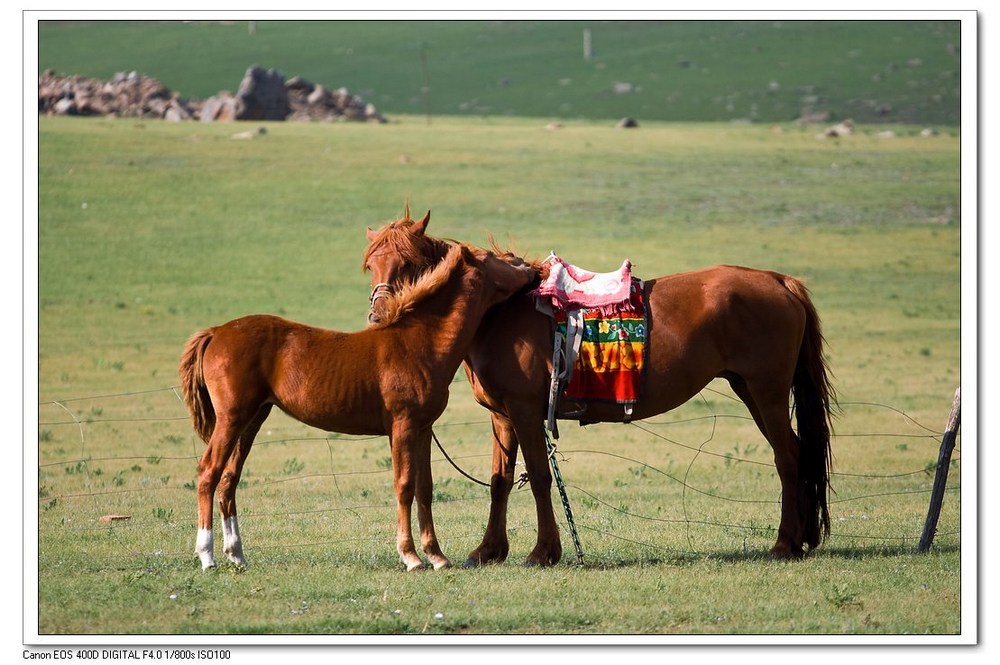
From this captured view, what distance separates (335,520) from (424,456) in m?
2.62

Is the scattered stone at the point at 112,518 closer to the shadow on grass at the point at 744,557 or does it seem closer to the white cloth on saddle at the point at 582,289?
the shadow on grass at the point at 744,557

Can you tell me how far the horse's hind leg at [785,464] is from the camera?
917 cm

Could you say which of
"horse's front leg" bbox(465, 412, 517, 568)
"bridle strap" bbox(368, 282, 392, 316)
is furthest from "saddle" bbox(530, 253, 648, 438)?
"bridle strap" bbox(368, 282, 392, 316)

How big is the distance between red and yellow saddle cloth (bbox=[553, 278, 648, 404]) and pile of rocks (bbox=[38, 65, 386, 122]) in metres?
50.2

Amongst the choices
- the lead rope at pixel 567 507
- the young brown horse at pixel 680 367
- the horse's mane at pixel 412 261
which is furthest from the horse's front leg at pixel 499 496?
the horse's mane at pixel 412 261

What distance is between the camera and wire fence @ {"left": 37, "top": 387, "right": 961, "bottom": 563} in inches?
398

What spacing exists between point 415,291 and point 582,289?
1369 mm

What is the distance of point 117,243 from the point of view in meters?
34.9

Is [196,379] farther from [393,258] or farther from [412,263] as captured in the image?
[412,263]

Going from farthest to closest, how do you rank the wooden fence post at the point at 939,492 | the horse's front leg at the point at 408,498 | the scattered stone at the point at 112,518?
the scattered stone at the point at 112,518 < the wooden fence post at the point at 939,492 < the horse's front leg at the point at 408,498

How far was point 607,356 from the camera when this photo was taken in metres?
8.96

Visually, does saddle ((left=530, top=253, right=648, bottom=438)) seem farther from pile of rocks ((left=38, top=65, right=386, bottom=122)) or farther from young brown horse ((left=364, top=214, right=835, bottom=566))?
pile of rocks ((left=38, top=65, right=386, bottom=122))
